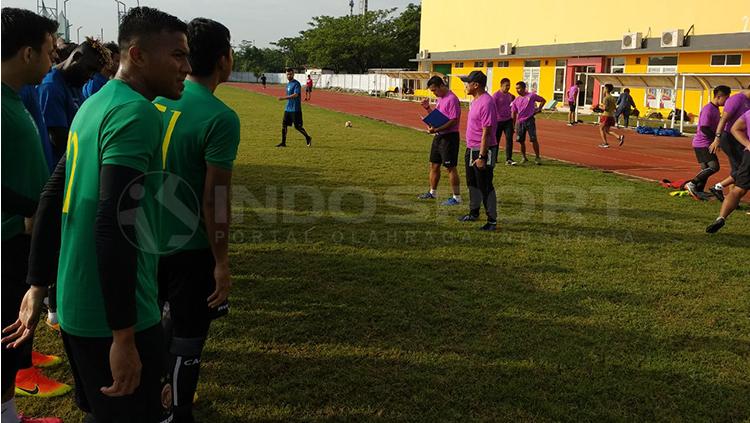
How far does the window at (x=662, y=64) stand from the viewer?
30.7 meters

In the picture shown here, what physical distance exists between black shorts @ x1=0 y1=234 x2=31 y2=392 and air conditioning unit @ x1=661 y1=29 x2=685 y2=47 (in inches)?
1257

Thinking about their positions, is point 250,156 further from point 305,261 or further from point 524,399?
point 524,399

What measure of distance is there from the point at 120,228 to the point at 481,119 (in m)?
6.53

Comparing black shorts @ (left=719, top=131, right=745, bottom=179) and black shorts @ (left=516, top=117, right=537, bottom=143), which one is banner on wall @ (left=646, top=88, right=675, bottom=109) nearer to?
black shorts @ (left=516, top=117, right=537, bottom=143)

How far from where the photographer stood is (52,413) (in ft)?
11.3

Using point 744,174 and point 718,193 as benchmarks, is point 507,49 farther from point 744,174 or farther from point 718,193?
point 744,174

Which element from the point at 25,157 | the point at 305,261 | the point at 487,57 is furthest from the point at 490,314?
the point at 487,57

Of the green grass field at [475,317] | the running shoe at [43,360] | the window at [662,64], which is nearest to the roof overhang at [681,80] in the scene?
the window at [662,64]

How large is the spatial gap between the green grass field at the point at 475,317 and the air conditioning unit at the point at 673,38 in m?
23.3

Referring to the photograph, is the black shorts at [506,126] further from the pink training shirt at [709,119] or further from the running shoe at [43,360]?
the running shoe at [43,360]

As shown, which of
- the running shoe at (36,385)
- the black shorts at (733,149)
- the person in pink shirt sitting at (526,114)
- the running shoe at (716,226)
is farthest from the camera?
the person in pink shirt sitting at (526,114)

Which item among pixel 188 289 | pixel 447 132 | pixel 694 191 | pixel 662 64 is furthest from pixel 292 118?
pixel 662 64

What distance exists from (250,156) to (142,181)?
12412 mm

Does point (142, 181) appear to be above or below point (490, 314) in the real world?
above
